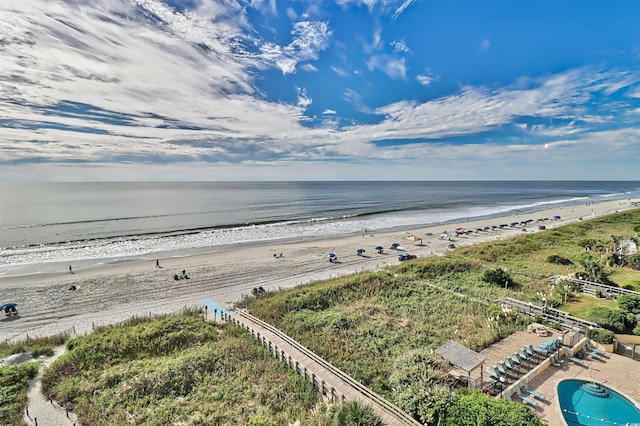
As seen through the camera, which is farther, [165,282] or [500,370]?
[165,282]

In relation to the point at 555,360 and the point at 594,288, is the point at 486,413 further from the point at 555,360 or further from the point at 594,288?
the point at 594,288

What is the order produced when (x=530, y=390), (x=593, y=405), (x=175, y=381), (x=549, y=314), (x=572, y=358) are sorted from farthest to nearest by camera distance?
1. (x=549, y=314)
2. (x=572, y=358)
3. (x=175, y=381)
4. (x=530, y=390)
5. (x=593, y=405)

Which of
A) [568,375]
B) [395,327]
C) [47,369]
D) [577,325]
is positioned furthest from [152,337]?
[577,325]

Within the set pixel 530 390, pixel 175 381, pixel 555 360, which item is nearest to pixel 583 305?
pixel 555 360

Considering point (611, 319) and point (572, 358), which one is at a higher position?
point (611, 319)

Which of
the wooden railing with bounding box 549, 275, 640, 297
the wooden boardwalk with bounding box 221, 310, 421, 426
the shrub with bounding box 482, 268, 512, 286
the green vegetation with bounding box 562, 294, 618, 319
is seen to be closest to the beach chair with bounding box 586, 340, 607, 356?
the green vegetation with bounding box 562, 294, 618, 319

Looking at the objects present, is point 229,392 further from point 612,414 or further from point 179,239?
point 179,239

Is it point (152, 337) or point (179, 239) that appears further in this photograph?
point (179, 239)

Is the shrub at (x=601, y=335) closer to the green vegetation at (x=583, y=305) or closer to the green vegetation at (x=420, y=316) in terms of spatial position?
the green vegetation at (x=420, y=316)
